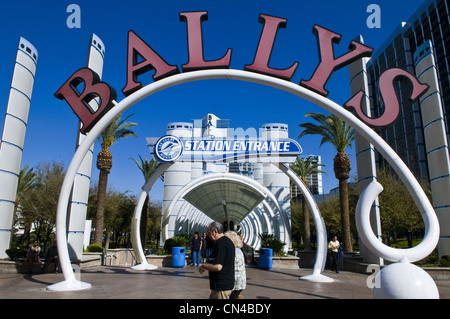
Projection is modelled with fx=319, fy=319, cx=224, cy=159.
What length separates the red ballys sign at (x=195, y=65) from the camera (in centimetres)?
916

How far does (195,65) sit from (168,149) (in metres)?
3.95

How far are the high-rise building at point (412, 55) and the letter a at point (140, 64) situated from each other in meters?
57.5

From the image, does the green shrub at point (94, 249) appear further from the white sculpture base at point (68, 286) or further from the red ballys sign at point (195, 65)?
the red ballys sign at point (195, 65)

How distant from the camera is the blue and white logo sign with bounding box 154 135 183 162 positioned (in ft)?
39.7

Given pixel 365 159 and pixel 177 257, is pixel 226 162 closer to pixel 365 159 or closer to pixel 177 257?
pixel 177 257

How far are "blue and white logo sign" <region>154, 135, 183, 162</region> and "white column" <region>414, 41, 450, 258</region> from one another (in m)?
10.7

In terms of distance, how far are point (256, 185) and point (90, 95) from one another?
13.1m

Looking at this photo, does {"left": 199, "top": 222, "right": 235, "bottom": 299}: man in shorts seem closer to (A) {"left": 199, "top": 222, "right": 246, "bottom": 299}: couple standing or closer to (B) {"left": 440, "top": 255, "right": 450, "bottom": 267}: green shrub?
(A) {"left": 199, "top": 222, "right": 246, "bottom": 299}: couple standing

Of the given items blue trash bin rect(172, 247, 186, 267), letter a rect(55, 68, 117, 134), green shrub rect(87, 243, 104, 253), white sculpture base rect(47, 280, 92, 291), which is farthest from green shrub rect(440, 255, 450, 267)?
green shrub rect(87, 243, 104, 253)

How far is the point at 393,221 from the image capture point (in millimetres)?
25859

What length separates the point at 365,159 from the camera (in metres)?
13.8

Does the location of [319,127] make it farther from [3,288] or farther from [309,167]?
[3,288]
